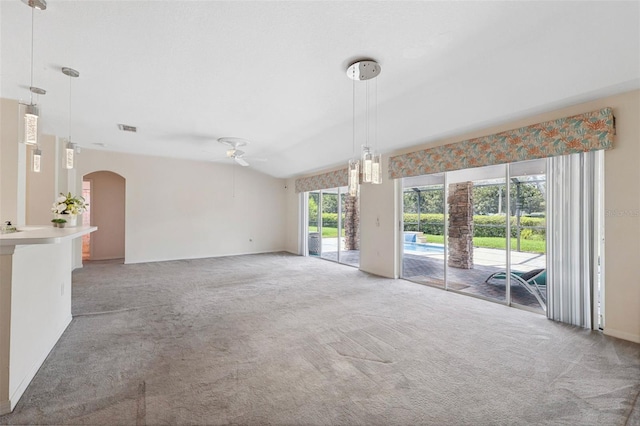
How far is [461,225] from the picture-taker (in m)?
6.59

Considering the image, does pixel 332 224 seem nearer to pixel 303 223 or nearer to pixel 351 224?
pixel 303 223

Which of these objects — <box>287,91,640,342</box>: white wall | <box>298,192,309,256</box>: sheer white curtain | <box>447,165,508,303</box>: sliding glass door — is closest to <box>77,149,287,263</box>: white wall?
<box>298,192,309,256</box>: sheer white curtain

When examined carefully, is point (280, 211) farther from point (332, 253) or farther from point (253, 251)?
point (332, 253)

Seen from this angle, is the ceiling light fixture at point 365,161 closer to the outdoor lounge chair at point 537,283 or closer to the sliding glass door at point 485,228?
the sliding glass door at point 485,228

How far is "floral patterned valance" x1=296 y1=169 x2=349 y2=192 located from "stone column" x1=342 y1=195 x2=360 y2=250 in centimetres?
129

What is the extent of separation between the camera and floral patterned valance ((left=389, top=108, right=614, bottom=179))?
3139 millimetres

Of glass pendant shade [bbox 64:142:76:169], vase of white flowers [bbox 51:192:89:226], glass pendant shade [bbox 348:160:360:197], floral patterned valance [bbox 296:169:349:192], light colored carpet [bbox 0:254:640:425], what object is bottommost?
light colored carpet [bbox 0:254:640:425]

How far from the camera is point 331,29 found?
239 centimetres

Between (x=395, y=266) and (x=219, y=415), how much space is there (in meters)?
4.48

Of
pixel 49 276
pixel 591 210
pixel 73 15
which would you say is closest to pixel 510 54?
pixel 591 210

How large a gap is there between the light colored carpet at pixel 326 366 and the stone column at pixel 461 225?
8.00 ft

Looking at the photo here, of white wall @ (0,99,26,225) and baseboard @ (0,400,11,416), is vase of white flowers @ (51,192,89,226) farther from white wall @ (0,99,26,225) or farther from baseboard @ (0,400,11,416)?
baseboard @ (0,400,11,416)

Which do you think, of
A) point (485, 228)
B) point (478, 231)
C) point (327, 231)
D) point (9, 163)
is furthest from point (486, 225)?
point (9, 163)

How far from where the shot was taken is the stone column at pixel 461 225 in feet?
20.8
